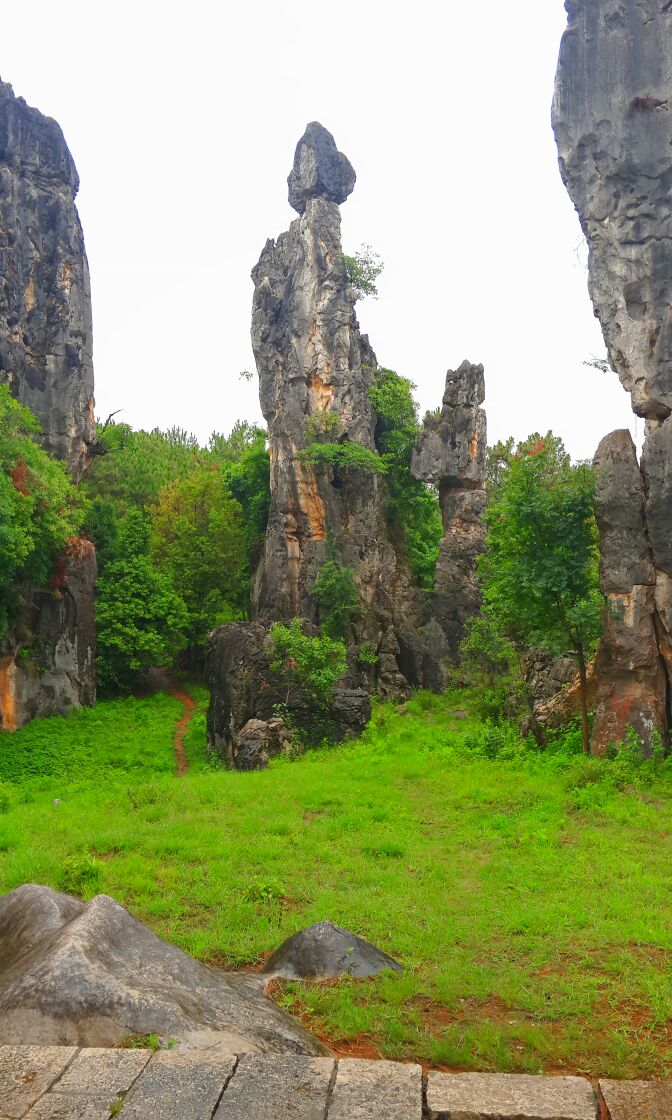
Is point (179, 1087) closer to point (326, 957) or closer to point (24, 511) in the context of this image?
point (326, 957)

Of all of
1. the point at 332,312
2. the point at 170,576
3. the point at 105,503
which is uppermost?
the point at 332,312

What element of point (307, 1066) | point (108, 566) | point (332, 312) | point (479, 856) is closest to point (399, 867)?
point (479, 856)

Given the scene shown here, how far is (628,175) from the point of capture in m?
17.1

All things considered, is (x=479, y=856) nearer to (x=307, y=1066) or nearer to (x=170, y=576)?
(x=307, y=1066)

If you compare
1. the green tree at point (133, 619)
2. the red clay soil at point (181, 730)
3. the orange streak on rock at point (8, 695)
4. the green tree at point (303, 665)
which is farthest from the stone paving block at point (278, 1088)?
the green tree at point (133, 619)

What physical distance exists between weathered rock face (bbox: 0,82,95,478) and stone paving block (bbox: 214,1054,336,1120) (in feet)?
89.0

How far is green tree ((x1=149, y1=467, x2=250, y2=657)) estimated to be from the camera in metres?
33.7

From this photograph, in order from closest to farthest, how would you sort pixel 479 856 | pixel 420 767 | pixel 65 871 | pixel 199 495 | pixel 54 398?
pixel 65 871
pixel 479 856
pixel 420 767
pixel 54 398
pixel 199 495

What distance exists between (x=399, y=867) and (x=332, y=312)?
27387mm

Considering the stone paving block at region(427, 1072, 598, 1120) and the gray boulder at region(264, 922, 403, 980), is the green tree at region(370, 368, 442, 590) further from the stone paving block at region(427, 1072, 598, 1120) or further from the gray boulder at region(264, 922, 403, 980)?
the stone paving block at region(427, 1072, 598, 1120)

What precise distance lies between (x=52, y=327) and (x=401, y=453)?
14.8m

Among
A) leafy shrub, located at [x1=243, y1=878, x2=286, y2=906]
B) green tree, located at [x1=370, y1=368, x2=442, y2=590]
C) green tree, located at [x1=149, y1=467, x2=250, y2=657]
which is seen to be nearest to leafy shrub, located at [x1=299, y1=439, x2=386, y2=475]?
green tree, located at [x1=370, y1=368, x2=442, y2=590]

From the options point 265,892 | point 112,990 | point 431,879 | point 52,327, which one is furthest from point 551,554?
point 52,327

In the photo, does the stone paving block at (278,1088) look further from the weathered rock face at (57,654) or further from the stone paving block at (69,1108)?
the weathered rock face at (57,654)
